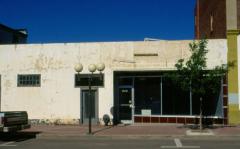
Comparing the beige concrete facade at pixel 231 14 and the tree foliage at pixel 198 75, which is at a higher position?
the beige concrete facade at pixel 231 14

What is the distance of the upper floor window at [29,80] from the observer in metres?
26.6

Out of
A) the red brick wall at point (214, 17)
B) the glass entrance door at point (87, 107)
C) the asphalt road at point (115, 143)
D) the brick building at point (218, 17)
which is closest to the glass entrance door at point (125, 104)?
the glass entrance door at point (87, 107)

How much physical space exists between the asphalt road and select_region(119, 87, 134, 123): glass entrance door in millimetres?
6538

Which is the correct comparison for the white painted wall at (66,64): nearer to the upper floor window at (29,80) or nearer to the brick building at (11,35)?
the upper floor window at (29,80)

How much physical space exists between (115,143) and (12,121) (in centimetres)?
435

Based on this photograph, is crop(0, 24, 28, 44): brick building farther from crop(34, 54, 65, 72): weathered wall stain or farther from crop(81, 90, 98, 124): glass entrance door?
crop(81, 90, 98, 124): glass entrance door

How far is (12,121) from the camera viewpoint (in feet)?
61.7

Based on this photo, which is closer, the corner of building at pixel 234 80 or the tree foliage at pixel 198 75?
the tree foliage at pixel 198 75

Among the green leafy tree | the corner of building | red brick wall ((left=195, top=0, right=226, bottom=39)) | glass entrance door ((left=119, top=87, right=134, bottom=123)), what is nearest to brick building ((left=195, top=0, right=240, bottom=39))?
red brick wall ((left=195, top=0, right=226, bottom=39))

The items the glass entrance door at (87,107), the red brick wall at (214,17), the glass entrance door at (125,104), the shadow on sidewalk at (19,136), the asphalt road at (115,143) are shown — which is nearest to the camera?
the asphalt road at (115,143)

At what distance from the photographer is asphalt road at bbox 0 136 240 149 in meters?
16.9

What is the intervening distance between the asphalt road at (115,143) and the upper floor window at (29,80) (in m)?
6.33

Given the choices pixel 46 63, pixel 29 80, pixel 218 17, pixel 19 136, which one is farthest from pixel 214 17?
pixel 19 136

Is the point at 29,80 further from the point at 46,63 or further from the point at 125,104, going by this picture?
the point at 125,104
